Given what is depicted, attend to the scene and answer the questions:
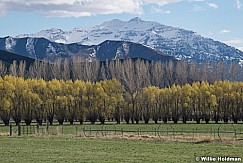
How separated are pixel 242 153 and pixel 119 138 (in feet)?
72.7

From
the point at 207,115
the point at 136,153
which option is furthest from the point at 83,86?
the point at 136,153

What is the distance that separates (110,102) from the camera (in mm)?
120938

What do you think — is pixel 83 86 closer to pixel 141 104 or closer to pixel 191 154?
pixel 141 104

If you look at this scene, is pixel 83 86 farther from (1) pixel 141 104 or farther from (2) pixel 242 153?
(2) pixel 242 153

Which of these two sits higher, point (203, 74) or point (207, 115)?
point (203, 74)

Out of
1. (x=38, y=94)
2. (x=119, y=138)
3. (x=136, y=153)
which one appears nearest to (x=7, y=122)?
(x=38, y=94)

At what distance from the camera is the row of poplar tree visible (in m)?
117

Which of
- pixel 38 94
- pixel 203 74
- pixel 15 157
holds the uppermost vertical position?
pixel 203 74

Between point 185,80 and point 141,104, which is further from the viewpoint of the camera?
point 185,80

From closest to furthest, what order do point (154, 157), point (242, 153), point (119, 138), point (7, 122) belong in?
point (154, 157) < point (242, 153) < point (119, 138) < point (7, 122)

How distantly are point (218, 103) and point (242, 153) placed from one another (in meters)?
90.0

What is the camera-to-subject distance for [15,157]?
3155 centimetres

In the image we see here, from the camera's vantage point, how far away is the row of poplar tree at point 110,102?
383 ft

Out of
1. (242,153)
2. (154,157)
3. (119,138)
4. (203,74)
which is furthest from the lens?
(203,74)
